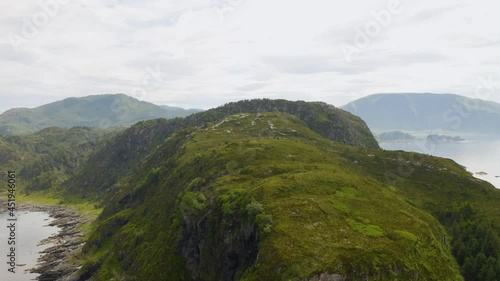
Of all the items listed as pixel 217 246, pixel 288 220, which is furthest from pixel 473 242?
pixel 217 246

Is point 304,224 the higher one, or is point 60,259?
point 304,224

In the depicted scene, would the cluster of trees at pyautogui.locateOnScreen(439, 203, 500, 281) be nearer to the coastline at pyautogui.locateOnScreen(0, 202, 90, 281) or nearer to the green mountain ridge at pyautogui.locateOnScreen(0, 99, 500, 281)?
the green mountain ridge at pyautogui.locateOnScreen(0, 99, 500, 281)

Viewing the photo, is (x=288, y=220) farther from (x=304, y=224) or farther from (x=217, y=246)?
(x=217, y=246)

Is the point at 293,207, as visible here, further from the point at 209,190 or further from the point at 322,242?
the point at 209,190

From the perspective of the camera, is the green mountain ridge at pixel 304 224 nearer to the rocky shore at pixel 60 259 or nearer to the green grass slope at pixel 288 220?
the green grass slope at pixel 288 220

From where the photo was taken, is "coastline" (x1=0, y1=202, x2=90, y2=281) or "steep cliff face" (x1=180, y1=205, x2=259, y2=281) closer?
"steep cliff face" (x1=180, y1=205, x2=259, y2=281)

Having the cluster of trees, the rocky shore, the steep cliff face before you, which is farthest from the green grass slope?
the rocky shore

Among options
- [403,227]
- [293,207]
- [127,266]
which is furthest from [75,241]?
[403,227]
